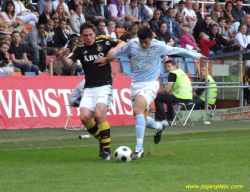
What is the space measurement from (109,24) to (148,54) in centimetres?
1104

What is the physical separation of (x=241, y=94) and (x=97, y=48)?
11.4 meters

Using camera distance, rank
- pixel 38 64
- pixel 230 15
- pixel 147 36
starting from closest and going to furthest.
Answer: pixel 147 36
pixel 38 64
pixel 230 15

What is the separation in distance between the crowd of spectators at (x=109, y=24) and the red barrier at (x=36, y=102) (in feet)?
5.06

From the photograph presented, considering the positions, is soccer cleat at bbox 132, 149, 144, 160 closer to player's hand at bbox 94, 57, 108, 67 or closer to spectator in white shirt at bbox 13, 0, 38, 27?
player's hand at bbox 94, 57, 108, 67

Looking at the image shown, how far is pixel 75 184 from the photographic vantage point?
7422mm

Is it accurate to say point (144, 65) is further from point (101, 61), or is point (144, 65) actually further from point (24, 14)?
point (24, 14)

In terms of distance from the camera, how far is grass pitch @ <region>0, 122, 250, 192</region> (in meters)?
7.39

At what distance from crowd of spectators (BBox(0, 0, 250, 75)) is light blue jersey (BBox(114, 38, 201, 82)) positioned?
5.48 m

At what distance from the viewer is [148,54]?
10531 mm

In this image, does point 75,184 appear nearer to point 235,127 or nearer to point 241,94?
point 235,127

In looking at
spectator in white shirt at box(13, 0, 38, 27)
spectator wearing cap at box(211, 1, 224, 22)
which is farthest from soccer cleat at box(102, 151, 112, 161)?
spectator wearing cap at box(211, 1, 224, 22)

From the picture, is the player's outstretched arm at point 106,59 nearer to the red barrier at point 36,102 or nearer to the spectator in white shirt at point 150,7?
the red barrier at point 36,102

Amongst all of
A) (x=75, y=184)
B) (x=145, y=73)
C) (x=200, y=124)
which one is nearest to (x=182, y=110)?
(x=200, y=124)

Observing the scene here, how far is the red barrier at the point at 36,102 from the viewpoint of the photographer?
16.0 metres
